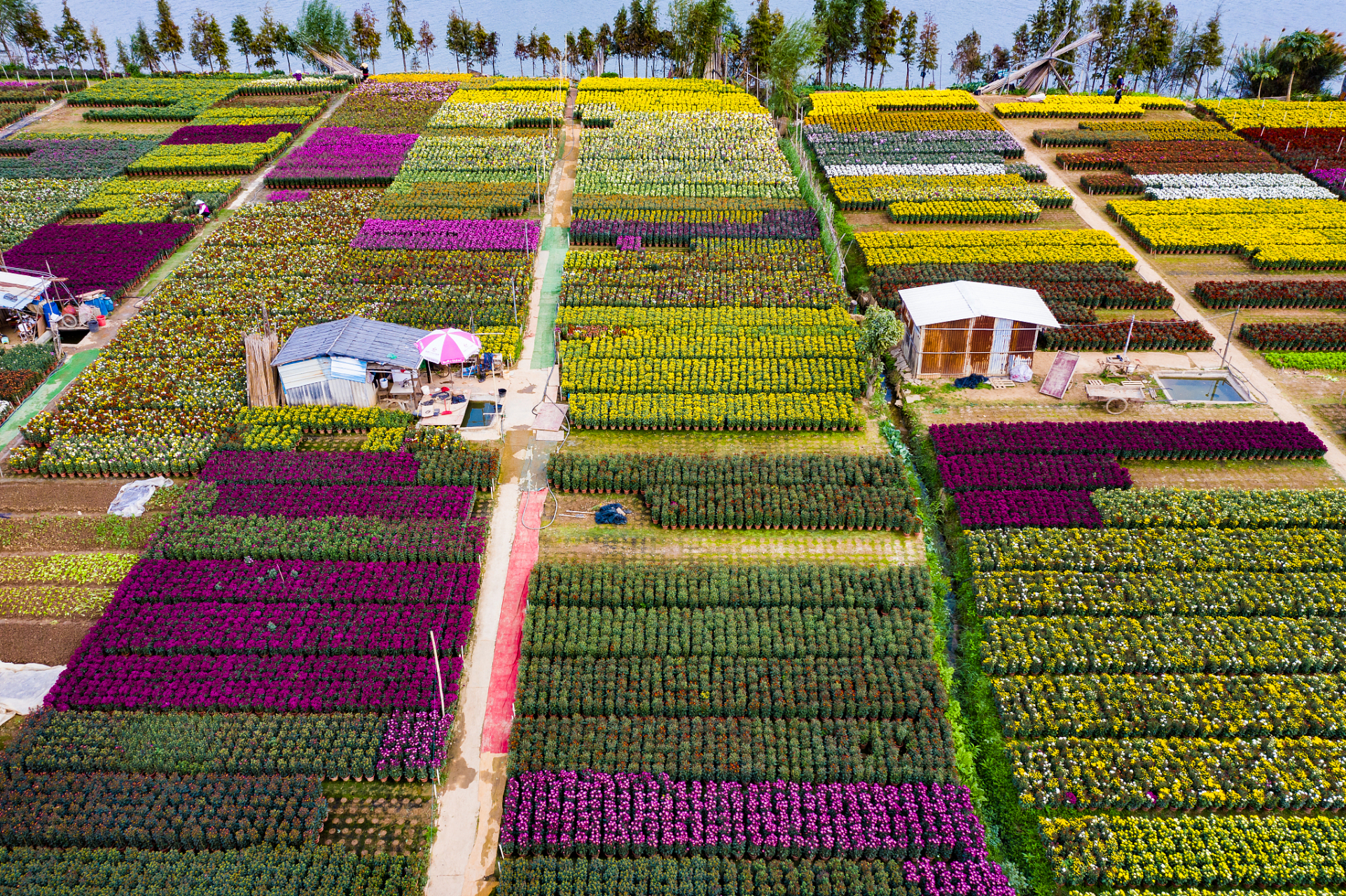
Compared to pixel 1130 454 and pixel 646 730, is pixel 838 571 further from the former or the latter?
pixel 1130 454

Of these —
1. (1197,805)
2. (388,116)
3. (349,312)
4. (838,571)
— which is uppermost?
(388,116)

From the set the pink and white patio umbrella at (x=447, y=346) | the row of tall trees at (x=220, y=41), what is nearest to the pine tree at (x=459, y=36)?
the row of tall trees at (x=220, y=41)

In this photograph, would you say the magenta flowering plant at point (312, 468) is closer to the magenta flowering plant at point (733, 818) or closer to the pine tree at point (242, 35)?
the magenta flowering plant at point (733, 818)

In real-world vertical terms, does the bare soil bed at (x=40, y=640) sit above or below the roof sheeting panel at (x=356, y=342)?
below

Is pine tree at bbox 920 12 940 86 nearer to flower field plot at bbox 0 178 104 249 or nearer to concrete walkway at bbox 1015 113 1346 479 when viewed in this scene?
concrete walkway at bbox 1015 113 1346 479

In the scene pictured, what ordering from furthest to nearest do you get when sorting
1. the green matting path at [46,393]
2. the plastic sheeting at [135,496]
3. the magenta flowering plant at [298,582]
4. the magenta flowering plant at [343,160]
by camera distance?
the magenta flowering plant at [343,160], the green matting path at [46,393], the plastic sheeting at [135,496], the magenta flowering plant at [298,582]

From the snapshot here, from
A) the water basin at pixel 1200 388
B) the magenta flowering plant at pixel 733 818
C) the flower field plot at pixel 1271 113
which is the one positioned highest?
the flower field plot at pixel 1271 113

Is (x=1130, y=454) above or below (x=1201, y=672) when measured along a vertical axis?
above

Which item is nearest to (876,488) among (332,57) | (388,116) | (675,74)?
(388,116)
